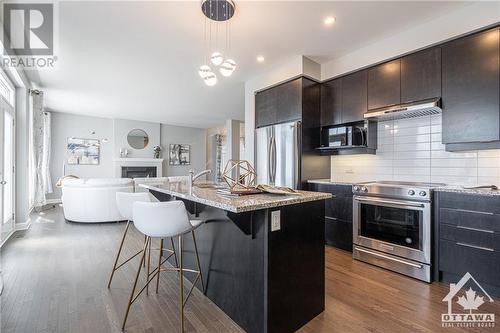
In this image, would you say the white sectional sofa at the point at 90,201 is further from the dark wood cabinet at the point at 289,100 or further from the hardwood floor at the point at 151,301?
the dark wood cabinet at the point at 289,100

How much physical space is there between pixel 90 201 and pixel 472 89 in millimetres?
5905

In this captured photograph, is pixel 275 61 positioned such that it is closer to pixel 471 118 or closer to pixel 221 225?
pixel 471 118

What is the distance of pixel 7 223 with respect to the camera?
382cm

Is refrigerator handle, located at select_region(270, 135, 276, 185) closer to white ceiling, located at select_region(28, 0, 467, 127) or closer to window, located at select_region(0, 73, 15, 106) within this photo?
white ceiling, located at select_region(28, 0, 467, 127)

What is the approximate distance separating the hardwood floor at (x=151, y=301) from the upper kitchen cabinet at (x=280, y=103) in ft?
6.92

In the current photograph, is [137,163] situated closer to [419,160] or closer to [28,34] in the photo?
[28,34]

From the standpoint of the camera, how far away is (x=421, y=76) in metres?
2.82

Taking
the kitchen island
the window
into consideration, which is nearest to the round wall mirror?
the window

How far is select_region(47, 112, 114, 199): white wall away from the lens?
7469 mm

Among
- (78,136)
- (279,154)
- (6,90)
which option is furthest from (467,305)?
(78,136)

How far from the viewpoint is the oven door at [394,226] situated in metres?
2.49

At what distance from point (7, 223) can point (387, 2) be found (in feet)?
19.4

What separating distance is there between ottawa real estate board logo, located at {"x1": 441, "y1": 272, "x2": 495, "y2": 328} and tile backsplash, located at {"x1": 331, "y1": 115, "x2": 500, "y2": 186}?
1.06 meters

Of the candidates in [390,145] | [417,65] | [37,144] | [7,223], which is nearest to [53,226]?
[7,223]
